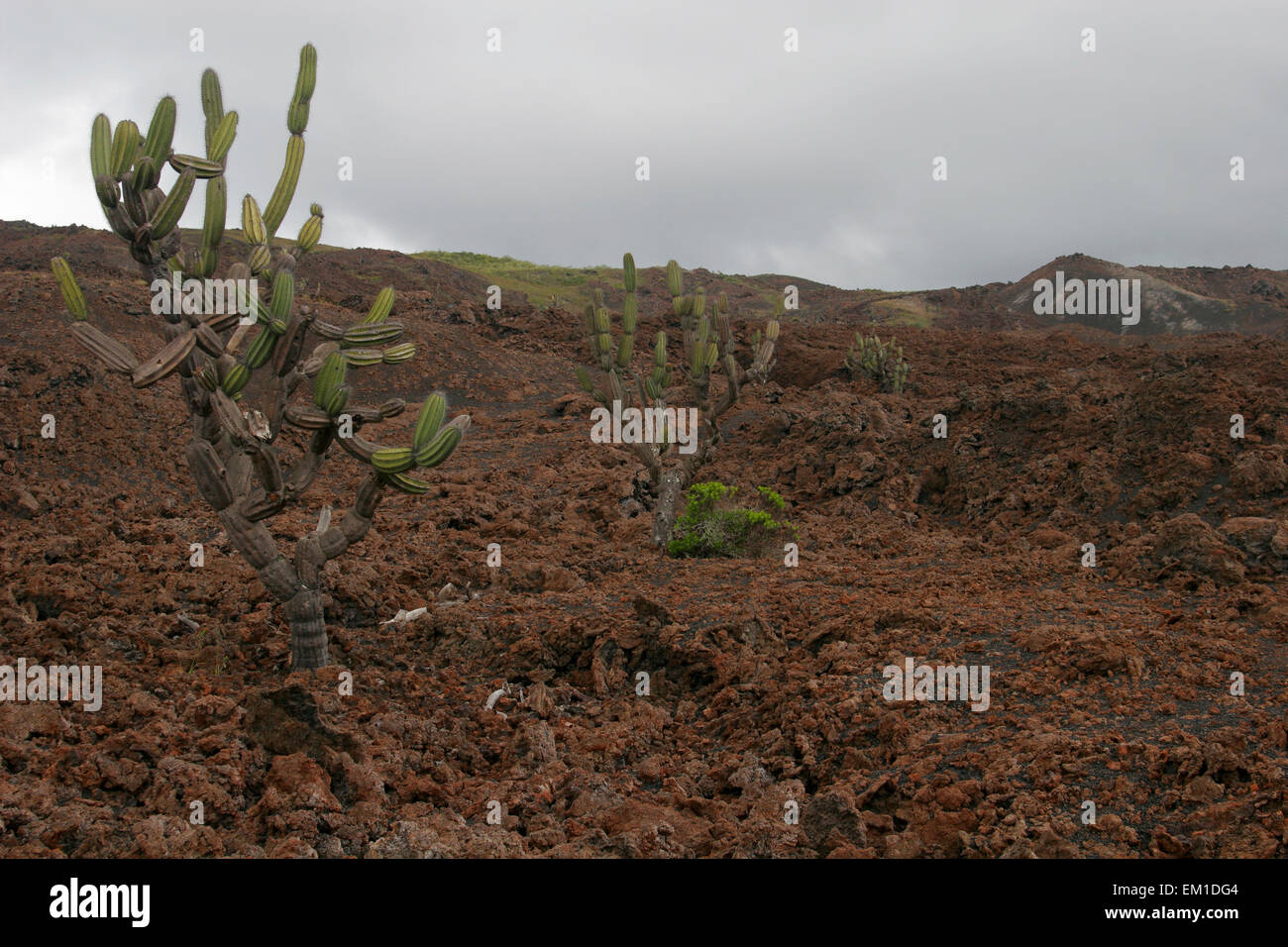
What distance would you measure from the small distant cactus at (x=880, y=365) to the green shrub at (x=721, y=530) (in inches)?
384

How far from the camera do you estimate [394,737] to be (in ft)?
15.6

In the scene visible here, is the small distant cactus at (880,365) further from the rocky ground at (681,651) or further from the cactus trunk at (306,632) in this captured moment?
the cactus trunk at (306,632)

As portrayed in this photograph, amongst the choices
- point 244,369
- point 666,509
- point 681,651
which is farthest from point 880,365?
point 244,369

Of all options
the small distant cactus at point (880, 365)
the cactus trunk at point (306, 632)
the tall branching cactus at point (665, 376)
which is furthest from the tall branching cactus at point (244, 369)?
the small distant cactus at point (880, 365)

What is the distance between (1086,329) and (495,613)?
29685mm

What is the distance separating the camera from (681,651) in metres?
6.05

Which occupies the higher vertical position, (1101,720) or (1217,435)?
(1217,435)

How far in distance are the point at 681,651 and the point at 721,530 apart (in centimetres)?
334

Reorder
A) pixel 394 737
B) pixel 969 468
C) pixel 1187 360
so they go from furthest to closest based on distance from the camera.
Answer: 1. pixel 1187 360
2. pixel 969 468
3. pixel 394 737

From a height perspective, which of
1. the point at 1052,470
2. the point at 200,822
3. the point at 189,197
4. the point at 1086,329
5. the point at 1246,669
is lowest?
the point at 200,822

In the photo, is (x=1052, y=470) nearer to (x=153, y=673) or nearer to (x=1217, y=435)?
(x=1217, y=435)

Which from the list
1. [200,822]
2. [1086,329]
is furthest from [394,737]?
[1086,329]

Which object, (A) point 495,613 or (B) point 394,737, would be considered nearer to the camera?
(B) point 394,737

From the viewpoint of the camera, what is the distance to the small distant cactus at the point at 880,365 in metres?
18.4
